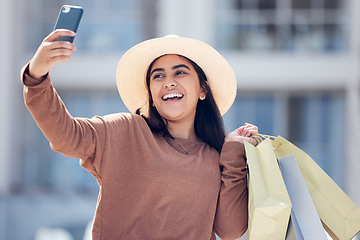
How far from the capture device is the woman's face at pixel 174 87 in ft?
8.08

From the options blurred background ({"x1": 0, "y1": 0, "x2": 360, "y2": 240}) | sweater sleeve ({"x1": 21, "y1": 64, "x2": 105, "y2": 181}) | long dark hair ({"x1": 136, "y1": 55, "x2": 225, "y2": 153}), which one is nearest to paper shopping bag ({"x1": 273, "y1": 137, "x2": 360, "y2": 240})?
long dark hair ({"x1": 136, "y1": 55, "x2": 225, "y2": 153})

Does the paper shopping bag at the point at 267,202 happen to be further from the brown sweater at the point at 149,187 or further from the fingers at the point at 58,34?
the fingers at the point at 58,34

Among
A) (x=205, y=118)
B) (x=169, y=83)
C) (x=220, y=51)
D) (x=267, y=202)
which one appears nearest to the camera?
(x=267, y=202)

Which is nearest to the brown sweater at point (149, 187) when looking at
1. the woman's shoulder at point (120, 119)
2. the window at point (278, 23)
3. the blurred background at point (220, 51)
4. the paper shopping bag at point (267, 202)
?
the woman's shoulder at point (120, 119)

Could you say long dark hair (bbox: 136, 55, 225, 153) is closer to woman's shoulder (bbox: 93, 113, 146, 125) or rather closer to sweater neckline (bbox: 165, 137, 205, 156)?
sweater neckline (bbox: 165, 137, 205, 156)

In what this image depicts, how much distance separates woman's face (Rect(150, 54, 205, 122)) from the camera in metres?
2.46

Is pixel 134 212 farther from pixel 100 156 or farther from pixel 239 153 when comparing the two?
pixel 239 153

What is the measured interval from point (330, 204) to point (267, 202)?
0.33m

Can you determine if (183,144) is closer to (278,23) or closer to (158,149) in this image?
(158,149)

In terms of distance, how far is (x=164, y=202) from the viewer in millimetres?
2201

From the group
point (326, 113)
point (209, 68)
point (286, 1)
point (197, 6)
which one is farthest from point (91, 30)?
point (209, 68)

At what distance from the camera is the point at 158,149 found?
7.47 ft

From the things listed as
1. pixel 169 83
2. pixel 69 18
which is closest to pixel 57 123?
pixel 69 18

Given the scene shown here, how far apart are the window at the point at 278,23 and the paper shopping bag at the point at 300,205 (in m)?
9.57
